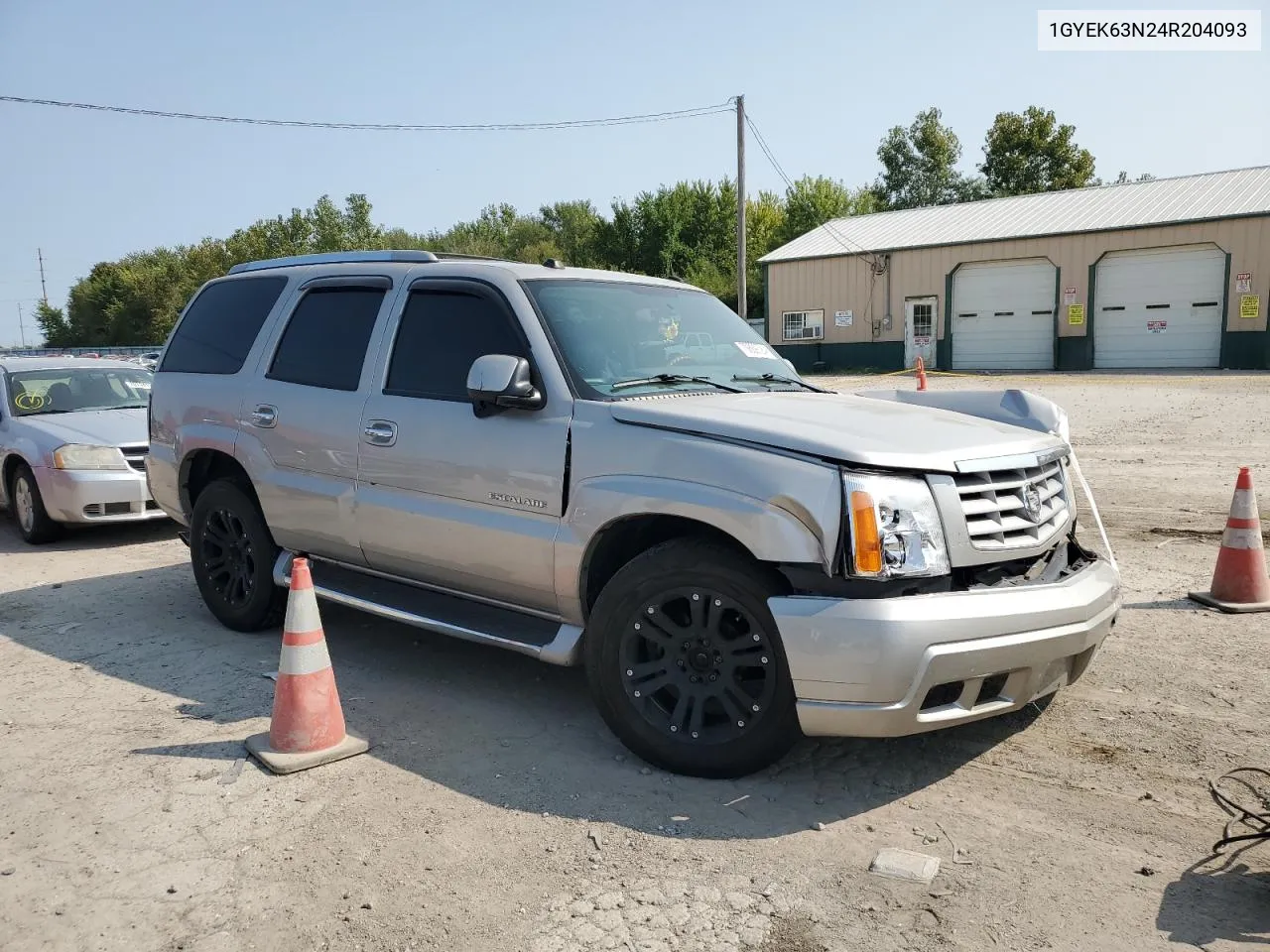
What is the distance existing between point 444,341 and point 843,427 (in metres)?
1.97

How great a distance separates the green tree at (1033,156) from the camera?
175 ft

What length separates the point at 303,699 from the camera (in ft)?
13.0

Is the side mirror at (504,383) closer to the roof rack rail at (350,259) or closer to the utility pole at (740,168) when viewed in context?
the roof rack rail at (350,259)

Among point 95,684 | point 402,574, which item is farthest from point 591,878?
point 95,684

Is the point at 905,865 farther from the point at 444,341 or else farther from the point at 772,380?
the point at 444,341

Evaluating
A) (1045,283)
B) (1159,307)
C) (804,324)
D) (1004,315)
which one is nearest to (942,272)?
(1004,315)

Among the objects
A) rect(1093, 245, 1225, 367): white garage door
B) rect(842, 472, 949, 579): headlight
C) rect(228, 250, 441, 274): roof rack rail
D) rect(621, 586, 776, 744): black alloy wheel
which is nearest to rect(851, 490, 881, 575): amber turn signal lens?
rect(842, 472, 949, 579): headlight

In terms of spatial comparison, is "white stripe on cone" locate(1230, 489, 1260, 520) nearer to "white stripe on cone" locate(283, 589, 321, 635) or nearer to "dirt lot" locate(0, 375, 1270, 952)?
"dirt lot" locate(0, 375, 1270, 952)

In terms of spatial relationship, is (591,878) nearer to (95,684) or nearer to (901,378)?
(95,684)

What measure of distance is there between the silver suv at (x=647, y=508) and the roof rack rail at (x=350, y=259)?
Result: 0.03 m

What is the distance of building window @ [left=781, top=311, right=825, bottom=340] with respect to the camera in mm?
36125

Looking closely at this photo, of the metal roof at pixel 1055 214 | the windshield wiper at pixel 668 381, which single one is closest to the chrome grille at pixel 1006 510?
the windshield wiper at pixel 668 381

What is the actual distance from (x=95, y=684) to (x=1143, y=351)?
1204 inches

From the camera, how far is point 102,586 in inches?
280
